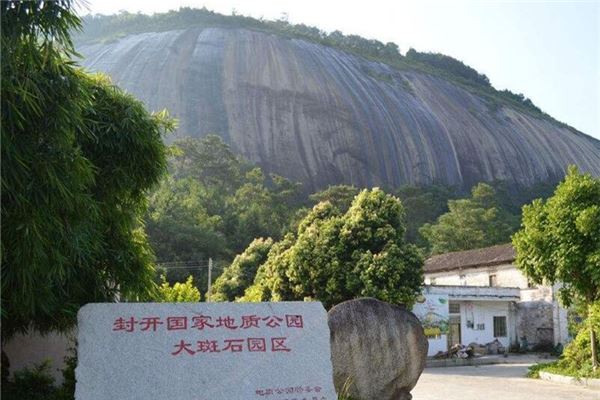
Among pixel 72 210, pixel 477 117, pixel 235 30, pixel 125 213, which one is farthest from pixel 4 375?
pixel 235 30

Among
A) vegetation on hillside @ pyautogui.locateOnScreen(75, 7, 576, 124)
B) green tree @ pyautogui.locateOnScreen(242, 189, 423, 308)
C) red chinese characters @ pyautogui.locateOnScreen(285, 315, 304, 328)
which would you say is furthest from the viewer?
vegetation on hillside @ pyautogui.locateOnScreen(75, 7, 576, 124)

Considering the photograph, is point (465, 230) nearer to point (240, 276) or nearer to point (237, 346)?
point (240, 276)

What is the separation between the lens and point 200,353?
524cm

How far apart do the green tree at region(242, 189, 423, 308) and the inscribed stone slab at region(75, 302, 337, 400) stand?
12314 millimetres

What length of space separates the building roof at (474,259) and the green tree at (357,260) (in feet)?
35.5

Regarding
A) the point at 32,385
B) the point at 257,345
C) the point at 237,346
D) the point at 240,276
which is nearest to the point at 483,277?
the point at 240,276

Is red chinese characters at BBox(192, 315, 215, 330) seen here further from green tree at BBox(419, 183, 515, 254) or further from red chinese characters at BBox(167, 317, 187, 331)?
green tree at BBox(419, 183, 515, 254)

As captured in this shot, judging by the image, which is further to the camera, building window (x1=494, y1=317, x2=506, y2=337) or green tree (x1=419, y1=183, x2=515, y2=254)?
green tree (x1=419, y1=183, x2=515, y2=254)

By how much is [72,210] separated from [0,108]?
1.14 m

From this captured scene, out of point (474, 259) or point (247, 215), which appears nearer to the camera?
point (474, 259)

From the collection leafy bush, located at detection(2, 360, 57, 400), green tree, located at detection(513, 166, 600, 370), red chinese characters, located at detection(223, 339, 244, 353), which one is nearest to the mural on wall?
green tree, located at detection(513, 166, 600, 370)

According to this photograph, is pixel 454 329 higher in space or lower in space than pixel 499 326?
higher

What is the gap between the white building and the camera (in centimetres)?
2503

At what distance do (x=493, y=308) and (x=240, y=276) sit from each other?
36.1 ft
